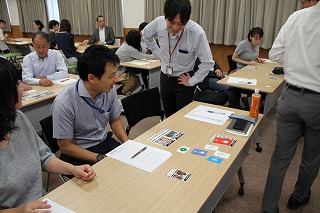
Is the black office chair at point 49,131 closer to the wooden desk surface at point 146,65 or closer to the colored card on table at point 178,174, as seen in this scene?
the colored card on table at point 178,174

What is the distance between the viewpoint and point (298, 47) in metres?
1.59

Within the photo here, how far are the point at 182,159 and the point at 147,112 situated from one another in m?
1.06

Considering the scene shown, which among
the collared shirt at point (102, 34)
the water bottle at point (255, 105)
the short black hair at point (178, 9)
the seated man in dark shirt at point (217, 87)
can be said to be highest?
the short black hair at point (178, 9)

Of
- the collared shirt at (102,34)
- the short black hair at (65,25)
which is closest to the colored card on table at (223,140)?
the short black hair at (65,25)

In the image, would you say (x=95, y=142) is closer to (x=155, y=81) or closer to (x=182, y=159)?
(x=182, y=159)

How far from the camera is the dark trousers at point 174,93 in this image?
8.35 ft

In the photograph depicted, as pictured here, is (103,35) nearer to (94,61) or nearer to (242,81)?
(242,81)

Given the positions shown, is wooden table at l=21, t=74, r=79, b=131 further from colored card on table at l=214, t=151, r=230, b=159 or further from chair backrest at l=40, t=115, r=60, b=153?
colored card on table at l=214, t=151, r=230, b=159

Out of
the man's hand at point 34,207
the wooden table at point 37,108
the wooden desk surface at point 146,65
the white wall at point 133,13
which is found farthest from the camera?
the white wall at point 133,13

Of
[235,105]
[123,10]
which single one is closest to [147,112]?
[235,105]

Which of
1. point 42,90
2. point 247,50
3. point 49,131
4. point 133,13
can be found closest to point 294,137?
point 49,131

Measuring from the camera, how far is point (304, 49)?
1.56m

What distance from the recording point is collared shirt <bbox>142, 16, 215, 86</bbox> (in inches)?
91.2

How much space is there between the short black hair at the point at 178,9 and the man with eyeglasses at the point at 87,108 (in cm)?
66
